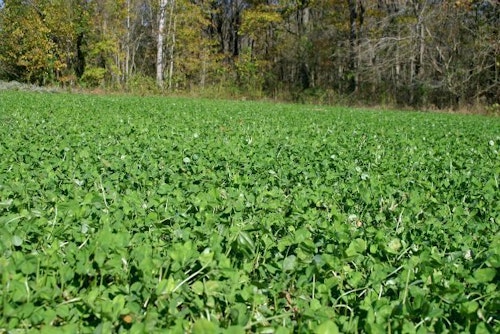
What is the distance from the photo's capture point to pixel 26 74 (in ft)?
115

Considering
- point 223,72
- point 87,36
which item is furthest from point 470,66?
point 87,36

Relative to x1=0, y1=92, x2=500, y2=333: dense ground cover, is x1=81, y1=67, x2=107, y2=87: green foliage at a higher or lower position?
higher

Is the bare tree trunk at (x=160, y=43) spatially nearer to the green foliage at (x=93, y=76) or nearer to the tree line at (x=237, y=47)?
the tree line at (x=237, y=47)

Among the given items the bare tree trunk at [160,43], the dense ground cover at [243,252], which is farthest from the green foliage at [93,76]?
the dense ground cover at [243,252]

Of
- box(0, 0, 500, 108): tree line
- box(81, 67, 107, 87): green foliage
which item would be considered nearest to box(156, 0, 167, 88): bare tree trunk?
box(0, 0, 500, 108): tree line

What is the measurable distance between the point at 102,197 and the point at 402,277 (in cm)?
185

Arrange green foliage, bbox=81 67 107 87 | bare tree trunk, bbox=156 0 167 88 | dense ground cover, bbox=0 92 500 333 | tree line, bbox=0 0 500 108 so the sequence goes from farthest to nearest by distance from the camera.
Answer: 1. green foliage, bbox=81 67 107 87
2. bare tree trunk, bbox=156 0 167 88
3. tree line, bbox=0 0 500 108
4. dense ground cover, bbox=0 92 500 333

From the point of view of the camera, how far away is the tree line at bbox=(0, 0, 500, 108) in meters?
24.4

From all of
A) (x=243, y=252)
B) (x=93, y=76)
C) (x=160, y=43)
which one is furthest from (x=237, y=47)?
(x=243, y=252)

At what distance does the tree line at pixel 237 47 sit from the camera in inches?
959

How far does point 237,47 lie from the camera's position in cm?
4053

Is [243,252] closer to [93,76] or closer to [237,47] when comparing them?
[93,76]

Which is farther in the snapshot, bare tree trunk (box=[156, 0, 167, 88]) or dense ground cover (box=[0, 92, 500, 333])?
bare tree trunk (box=[156, 0, 167, 88])

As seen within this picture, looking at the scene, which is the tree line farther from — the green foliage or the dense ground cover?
the dense ground cover
